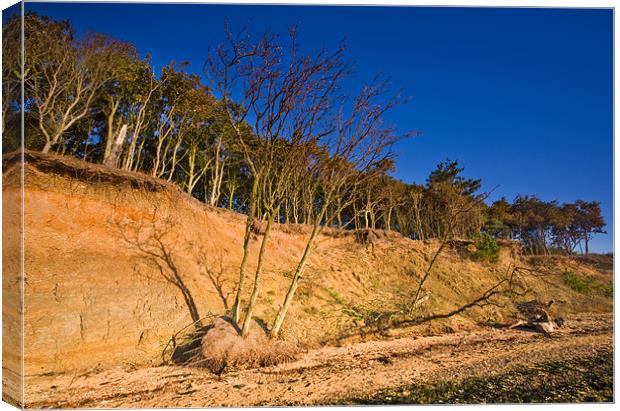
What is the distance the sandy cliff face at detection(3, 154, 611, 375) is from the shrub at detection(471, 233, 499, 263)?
4.11 m

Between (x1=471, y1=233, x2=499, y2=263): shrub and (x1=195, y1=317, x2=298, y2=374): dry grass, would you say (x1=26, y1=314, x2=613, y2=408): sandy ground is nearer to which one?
(x1=195, y1=317, x2=298, y2=374): dry grass

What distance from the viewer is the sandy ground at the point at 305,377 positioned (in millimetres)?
4625

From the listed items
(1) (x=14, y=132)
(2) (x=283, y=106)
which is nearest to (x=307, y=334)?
(2) (x=283, y=106)

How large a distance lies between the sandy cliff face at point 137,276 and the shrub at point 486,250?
4.11 m

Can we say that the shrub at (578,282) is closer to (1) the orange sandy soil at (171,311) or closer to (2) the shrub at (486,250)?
(1) the orange sandy soil at (171,311)

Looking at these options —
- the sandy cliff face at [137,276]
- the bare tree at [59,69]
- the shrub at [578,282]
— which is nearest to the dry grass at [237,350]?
the sandy cliff face at [137,276]

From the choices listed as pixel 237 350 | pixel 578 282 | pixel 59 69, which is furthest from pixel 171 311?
pixel 578 282

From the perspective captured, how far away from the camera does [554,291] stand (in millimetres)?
15062

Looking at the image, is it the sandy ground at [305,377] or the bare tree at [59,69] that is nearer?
the sandy ground at [305,377]

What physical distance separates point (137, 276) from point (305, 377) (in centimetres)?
462

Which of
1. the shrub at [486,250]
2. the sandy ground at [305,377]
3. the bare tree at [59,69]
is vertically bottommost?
the sandy ground at [305,377]

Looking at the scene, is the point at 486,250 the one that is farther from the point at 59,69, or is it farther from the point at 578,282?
the point at 59,69

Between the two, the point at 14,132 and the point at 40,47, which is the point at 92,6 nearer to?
the point at 14,132

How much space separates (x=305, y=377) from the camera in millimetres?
5418
